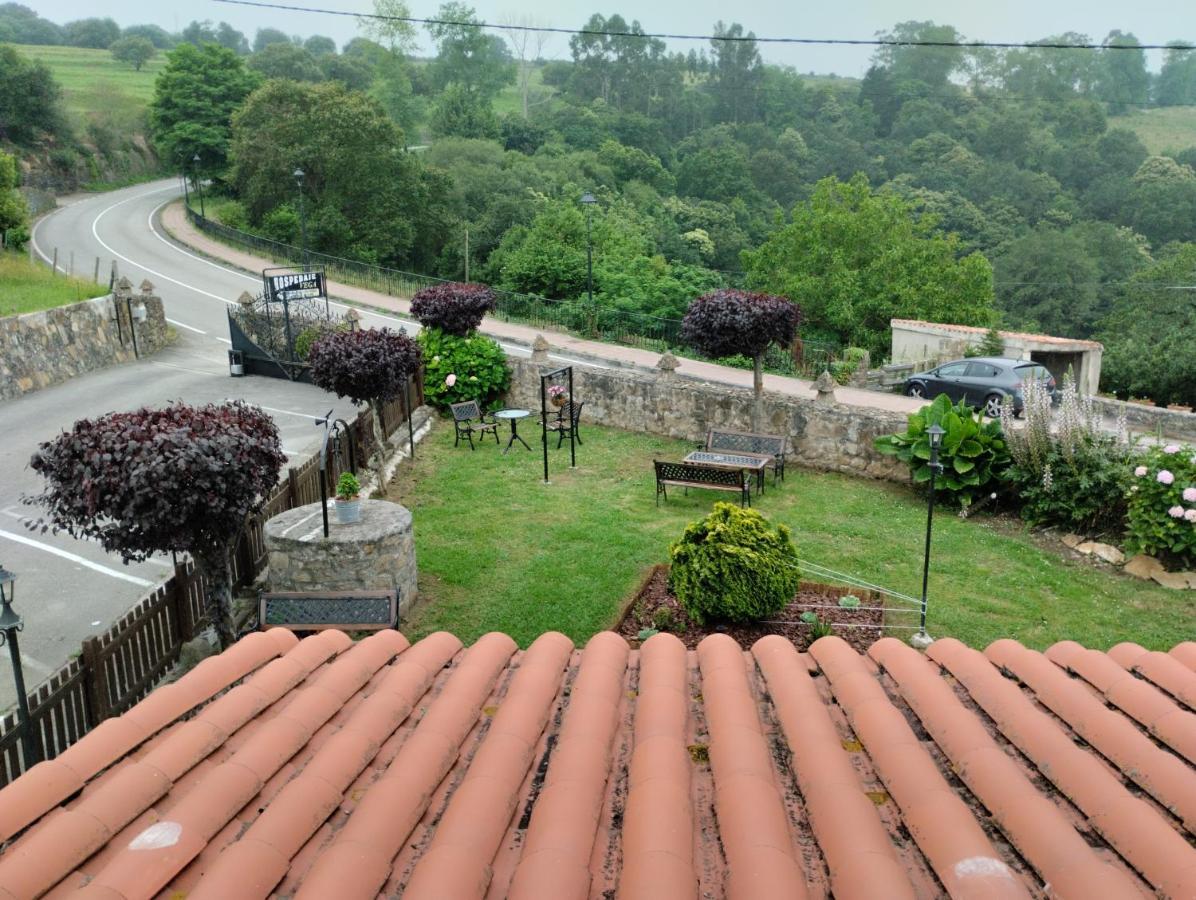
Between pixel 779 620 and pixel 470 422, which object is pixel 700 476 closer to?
pixel 779 620

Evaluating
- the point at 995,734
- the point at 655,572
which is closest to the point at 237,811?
the point at 995,734

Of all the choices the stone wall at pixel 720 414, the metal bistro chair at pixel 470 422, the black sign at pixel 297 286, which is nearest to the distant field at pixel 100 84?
the black sign at pixel 297 286

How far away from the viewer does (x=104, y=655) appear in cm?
705

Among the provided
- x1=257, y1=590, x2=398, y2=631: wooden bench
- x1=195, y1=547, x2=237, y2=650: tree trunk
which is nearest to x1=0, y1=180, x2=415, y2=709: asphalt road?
x1=195, y1=547, x2=237, y2=650: tree trunk

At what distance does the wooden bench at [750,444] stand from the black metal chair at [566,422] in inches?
90.2

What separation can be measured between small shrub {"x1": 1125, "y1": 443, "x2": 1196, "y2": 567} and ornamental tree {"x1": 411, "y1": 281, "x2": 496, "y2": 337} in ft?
37.0

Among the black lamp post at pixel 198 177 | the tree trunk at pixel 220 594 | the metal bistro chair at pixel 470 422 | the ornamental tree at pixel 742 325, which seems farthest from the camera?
the black lamp post at pixel 198 177

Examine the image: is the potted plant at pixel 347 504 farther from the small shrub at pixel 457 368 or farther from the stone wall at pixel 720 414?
the small shrub at pixel 457 368

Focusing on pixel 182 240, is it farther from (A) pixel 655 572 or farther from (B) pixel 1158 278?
(B) pixel 1158 278

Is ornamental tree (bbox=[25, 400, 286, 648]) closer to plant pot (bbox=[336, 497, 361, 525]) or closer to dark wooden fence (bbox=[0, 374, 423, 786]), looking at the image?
dark wooden fence (bbox=[0, 374, 423, 786])

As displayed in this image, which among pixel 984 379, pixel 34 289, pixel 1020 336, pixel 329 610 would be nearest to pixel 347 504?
pixel 329 610

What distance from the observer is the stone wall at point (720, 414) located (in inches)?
582

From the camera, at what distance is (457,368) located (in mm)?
18406

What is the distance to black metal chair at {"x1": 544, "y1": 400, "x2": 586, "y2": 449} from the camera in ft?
52.2
